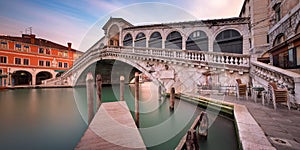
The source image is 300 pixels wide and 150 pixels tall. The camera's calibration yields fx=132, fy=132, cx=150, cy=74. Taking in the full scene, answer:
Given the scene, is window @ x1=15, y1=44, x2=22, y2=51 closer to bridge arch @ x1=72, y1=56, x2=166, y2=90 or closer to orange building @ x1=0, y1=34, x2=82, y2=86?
orange building @ x1=0, y1=34, x2=82, y2=86

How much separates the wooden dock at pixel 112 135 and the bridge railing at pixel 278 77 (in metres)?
4.00

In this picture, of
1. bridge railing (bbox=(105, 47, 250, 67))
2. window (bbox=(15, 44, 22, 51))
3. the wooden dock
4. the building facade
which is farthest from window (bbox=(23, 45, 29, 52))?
the building facade

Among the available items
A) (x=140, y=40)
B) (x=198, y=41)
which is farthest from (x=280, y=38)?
(x=140, y=40)

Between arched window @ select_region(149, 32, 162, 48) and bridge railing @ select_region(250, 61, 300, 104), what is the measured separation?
776 cm

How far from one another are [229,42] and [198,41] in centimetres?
214

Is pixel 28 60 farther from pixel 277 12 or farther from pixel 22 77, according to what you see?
pixel 277 12

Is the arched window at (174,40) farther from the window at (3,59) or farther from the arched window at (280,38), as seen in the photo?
the window at (3,59)

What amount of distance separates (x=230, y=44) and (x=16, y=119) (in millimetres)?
12660

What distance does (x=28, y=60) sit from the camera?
17.0 m

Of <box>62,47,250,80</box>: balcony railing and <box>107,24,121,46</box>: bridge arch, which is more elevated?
<box>107,24,121,46</box>: bridge arch

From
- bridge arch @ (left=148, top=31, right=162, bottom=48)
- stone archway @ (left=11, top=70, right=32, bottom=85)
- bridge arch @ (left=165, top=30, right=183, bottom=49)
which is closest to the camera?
bridge arch @ (left=165, top=30, right=183, bottom=49)

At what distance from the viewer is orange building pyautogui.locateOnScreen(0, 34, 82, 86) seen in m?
15.5

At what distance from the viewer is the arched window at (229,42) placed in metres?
9.23

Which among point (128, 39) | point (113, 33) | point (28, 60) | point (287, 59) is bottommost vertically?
point (287, 59)
